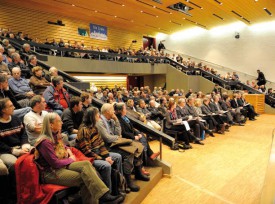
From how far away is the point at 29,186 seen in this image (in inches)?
75.1

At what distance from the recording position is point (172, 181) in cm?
345

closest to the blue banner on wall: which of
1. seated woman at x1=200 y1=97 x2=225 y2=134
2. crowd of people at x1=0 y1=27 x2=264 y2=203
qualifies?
seated woman at x1=200 y1=97 x2=225 y2=134

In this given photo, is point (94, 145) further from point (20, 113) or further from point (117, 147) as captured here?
point (20, 113)

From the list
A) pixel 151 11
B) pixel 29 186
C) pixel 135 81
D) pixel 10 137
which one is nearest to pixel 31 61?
pixel 10 137

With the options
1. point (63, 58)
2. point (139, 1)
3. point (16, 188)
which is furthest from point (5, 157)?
point (139, 1)

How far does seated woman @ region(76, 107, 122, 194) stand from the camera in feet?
8.25

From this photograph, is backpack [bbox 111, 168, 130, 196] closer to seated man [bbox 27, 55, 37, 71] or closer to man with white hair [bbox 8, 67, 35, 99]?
man with white hair [bbox 8, 67, 35, 99]

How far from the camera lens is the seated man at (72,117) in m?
3.05

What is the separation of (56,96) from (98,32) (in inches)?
469

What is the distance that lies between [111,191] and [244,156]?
3.26 m

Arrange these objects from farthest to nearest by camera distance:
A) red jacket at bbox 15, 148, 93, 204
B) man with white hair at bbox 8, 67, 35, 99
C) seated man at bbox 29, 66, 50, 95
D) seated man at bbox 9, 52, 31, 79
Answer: seated man at bbox 9, 52, 31, 79 → seated man at bbox 29, 66, 50, 95 → man with white hair at bbox 8, 67, 35, 99 → red jacket at bbox 15, 148, 93, 204

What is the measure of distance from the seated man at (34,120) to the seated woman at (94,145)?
1.51 ft

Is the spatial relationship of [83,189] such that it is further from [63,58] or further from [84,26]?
[84,26]

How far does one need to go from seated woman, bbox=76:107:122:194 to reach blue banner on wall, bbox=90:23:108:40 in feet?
41.3
